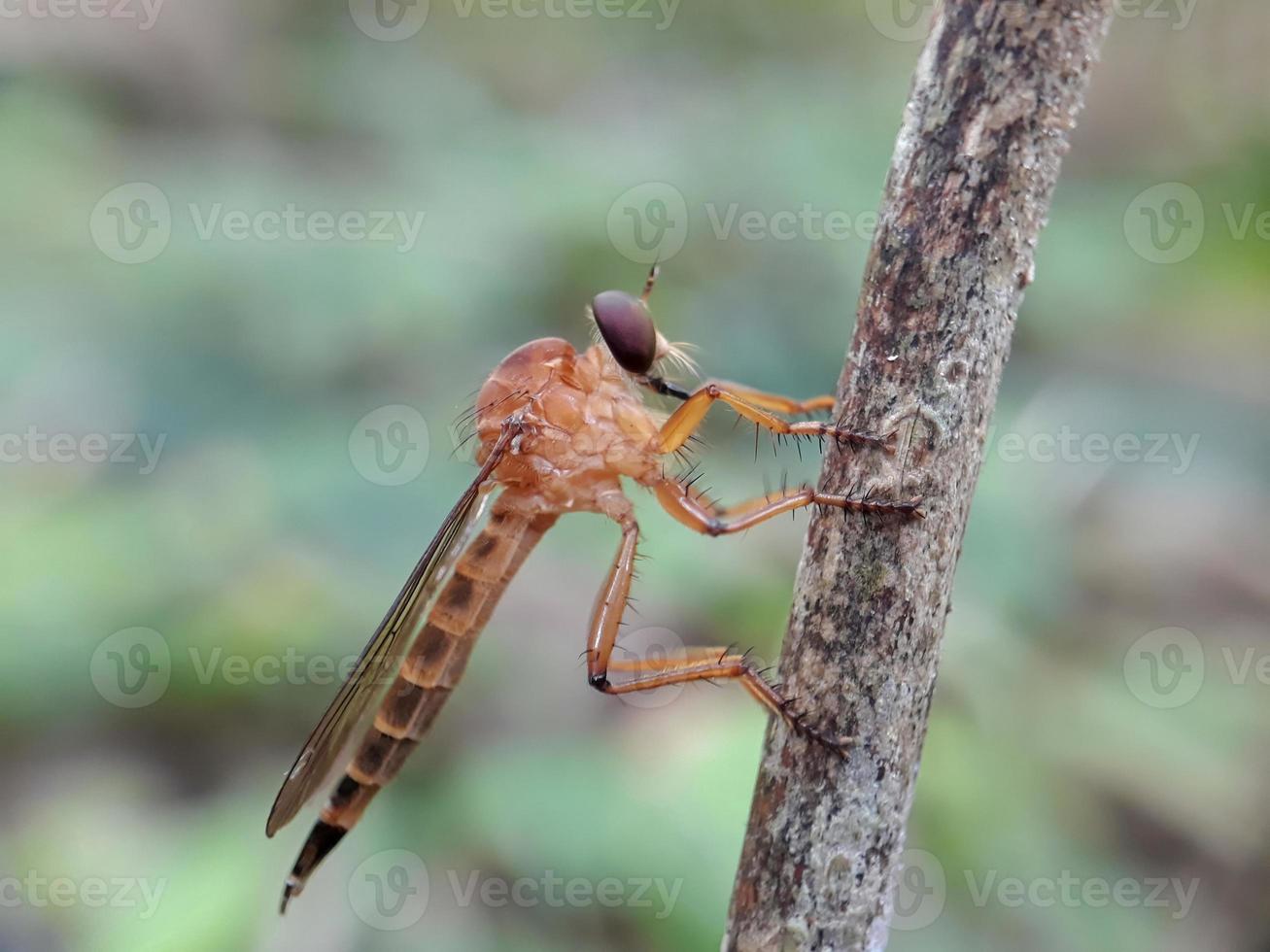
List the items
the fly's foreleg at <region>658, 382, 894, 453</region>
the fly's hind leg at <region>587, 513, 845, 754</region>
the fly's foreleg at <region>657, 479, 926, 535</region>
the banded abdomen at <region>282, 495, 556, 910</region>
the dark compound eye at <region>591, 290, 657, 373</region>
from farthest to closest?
the banded abdomen at <region>282, 495, 556, 910</region> < the dark compound eye at <region>591, 290, 657, 373</region> < the fly's foreleg at <region>658, 382, 894, 453</region> < the fly's hind leg at <region>587, 513, 845, 754</region> < the fly's foreleg at <region>657, 479, 926, 535</region>

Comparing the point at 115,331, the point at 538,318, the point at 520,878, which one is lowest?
the point at 520,878

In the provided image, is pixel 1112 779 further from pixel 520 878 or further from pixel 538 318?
pixel 538 318

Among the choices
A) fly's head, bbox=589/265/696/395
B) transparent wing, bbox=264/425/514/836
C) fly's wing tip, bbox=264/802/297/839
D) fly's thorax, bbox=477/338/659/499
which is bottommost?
fly's wing tip, bbox=264/802/297/839

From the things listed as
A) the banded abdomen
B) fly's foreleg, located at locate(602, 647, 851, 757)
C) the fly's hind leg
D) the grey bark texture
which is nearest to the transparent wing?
the banded abdomen

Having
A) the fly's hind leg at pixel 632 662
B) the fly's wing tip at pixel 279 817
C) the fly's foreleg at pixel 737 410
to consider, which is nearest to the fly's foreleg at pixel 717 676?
the fly's hind leg at pixel 632 662

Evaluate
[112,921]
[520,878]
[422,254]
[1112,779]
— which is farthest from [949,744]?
[422,254]

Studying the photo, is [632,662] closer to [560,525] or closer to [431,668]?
[431,668]

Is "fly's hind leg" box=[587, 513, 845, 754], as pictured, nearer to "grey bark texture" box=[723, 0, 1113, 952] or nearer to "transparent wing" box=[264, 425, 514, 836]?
"grey bark texture" box=[723, 0, 1113, 952]

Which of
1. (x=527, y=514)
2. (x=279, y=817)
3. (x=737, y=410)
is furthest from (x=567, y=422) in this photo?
(x=279, y=817)
